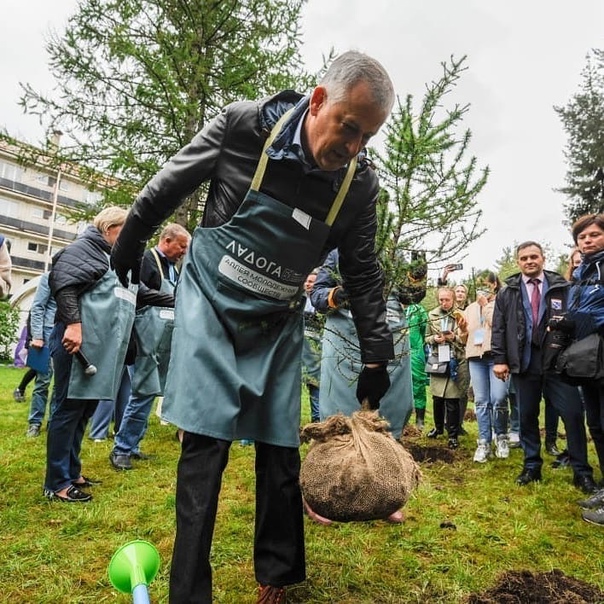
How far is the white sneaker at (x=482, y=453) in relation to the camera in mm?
5219

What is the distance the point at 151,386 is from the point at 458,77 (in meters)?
3.63

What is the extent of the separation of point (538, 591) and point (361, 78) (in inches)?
90.5

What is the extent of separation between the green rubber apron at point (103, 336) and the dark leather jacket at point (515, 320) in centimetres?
328

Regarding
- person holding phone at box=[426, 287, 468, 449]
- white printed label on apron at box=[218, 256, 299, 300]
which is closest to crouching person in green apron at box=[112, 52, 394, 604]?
white printed label on apron at box=[218, 256, 299, 300]

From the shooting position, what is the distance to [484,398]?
5566 millimetres

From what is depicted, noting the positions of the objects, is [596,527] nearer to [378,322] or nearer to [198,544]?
[378,322]

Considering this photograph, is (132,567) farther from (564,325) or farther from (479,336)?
→ (479,336)

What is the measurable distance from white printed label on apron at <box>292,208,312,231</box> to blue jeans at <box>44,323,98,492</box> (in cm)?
232

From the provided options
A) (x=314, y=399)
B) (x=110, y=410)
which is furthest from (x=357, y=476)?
(x=314, y=399)

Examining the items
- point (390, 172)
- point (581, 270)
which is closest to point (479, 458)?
point (581, 270)

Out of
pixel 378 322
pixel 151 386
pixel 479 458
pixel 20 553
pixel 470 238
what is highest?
pixel 470 238

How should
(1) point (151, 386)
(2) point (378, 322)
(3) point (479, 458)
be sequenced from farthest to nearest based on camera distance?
1. (3) point (479, 458)
2. (1) point (151, 386)
3. (2) point (378, 322)

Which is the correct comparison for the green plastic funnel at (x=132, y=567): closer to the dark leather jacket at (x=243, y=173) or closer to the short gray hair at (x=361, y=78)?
the dark leather jacket at (x=243, y=173)

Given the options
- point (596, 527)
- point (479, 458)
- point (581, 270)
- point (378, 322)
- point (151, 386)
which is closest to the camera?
point (378, 322)
